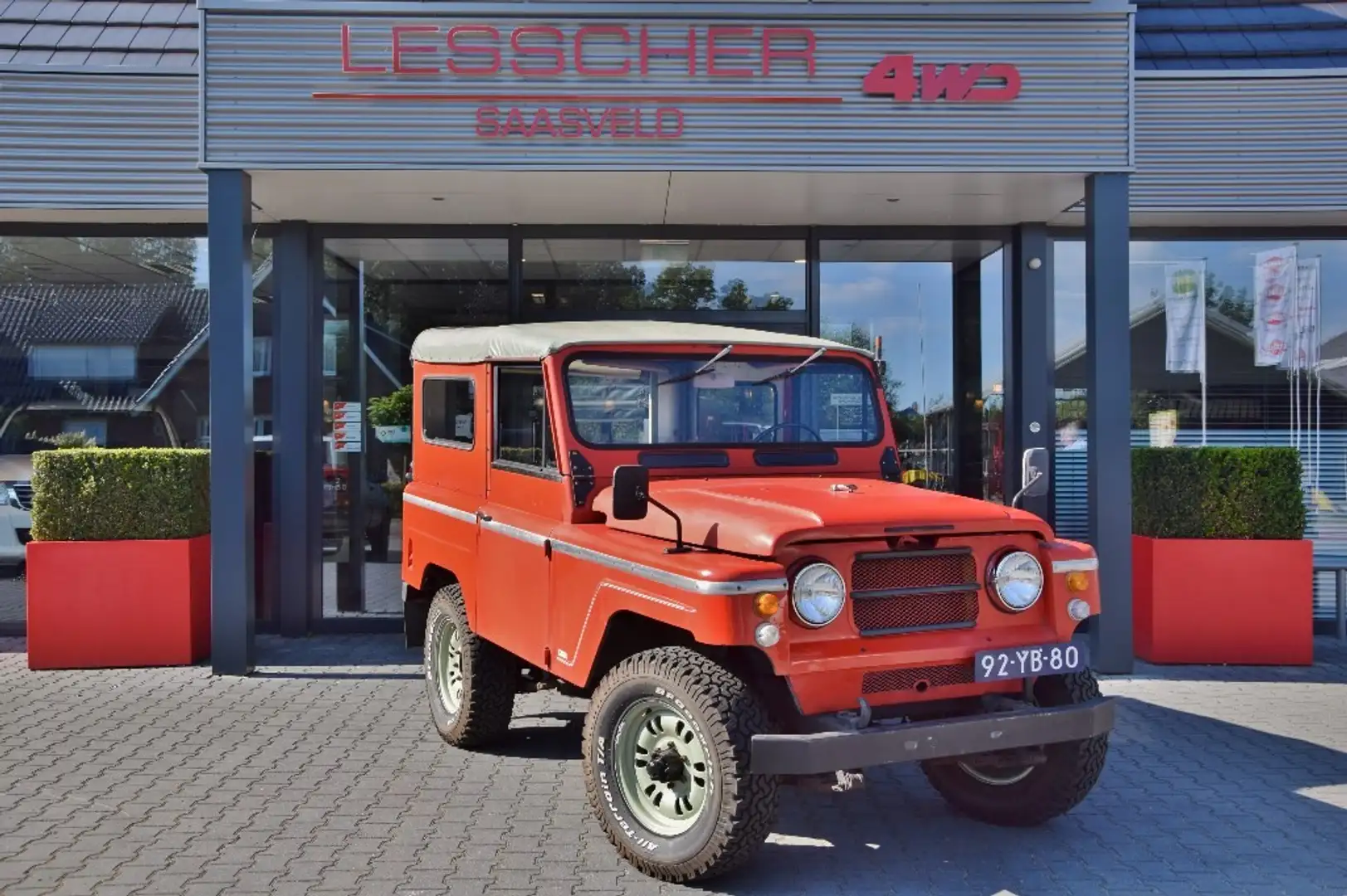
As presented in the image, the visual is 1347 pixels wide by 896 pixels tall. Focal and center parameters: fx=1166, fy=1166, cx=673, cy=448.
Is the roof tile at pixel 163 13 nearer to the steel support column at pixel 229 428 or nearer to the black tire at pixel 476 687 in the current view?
the steel support column at pixel 229 428

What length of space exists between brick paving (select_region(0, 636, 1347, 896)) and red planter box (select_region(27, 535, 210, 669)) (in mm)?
672

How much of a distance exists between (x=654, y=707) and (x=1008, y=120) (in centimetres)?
511

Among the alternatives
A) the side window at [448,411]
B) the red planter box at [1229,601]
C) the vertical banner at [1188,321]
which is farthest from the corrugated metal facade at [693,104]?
the red planter box at [1229,601]

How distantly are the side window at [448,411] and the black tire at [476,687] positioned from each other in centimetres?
81

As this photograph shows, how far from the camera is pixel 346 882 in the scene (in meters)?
4.28

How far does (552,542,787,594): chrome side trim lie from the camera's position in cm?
386

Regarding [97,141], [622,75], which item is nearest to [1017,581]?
[622,75]

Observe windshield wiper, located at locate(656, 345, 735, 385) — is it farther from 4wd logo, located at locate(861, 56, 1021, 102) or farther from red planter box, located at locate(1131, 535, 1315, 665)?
red planter box, located at locate(1131, 535, 1315, 665)

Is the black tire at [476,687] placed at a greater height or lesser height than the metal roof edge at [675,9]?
lesser

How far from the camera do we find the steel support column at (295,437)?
30.0 feet

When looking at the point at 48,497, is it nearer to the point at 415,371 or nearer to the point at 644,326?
the point at 415,371

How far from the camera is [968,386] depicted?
32.0ft

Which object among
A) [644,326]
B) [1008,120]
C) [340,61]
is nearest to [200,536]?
[340,61]

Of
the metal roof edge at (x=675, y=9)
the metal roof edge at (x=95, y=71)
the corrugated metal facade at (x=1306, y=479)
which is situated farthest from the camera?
the corrugated metal facade at (x=1306, y=479)
